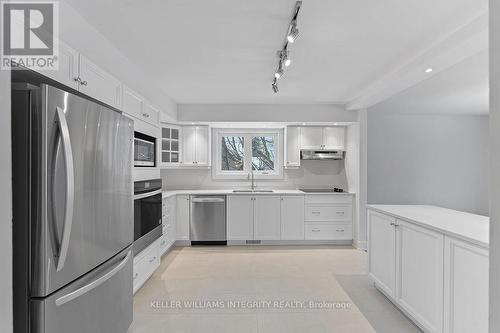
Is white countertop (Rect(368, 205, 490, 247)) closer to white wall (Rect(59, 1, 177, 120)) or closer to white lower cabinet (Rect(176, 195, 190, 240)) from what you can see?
white wall (Rect(59, 1, 177, 120))

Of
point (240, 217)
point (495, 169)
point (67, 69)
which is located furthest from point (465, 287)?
point (240, 217)

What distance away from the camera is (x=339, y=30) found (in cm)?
225

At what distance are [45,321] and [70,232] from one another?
14.9 inches

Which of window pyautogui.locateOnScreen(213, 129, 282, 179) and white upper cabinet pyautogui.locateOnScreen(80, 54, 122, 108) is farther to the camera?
window pyautogui.locateOnScreen(213, 129, 282, 179)

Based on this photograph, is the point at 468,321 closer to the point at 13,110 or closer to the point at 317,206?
the point at 13,110

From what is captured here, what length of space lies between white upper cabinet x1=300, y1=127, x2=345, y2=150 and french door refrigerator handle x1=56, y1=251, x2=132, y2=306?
3.82 meters

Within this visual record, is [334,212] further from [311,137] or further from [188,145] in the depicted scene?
[188,145]

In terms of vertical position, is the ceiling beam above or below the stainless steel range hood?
above

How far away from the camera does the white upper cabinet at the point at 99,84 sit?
1992mm

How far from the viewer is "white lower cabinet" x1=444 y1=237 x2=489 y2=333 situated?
5.42ft

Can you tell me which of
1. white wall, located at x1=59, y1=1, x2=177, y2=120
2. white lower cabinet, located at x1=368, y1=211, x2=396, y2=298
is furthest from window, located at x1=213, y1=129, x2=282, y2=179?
white lower cabinet, located at x1=368, y1=211, x2=396, y2=298

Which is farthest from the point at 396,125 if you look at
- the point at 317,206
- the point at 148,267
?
the point at 148,267

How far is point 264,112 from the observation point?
4.86 metres
